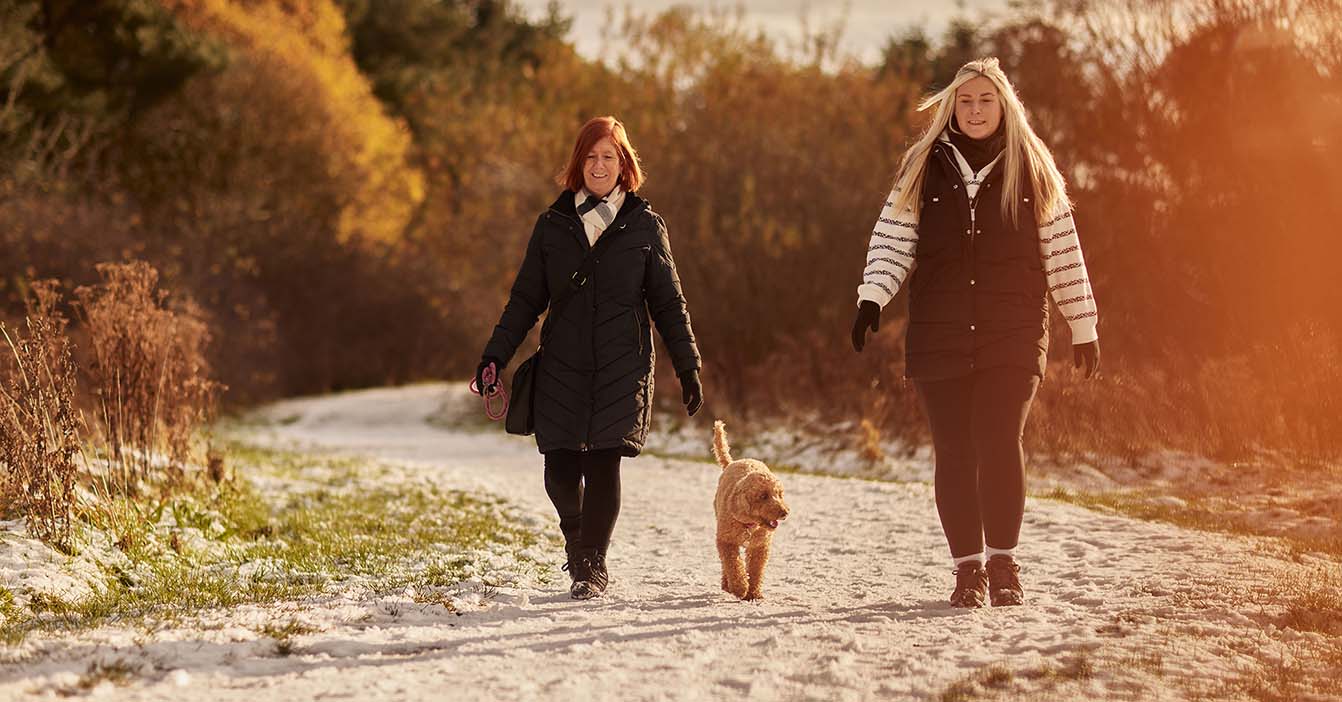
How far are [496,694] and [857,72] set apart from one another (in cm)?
1591

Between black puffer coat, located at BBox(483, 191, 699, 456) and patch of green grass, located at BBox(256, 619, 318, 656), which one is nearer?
patch of green grass, located at BBox(256, 619, 318, 656)

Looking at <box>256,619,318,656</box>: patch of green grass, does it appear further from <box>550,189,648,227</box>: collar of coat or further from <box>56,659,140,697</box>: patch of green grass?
<box>550,189,648,227</box>: collar of coat

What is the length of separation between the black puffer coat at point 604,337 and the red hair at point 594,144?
142mm

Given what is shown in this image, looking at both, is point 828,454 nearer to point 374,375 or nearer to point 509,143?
point 509,143

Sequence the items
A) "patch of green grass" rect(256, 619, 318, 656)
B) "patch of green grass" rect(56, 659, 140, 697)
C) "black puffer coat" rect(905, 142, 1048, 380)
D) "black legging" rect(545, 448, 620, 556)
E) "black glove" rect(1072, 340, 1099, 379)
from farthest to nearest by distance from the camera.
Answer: "black legging" rect(545, 448, 620, 556), "black glove" rect(1072, 340, 1099, 379), "black puffer coat" rect(905, 142, 1048, 380), "patch of green grass" rect(256, 619, 318, 656), "patch of green grass" rect(56, 659, 140, 697)

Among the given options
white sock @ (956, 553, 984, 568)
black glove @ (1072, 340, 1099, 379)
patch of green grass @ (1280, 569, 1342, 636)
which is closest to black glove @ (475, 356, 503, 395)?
white sock @ (956, 553, 984, 568)

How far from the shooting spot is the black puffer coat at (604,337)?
5.86 meters

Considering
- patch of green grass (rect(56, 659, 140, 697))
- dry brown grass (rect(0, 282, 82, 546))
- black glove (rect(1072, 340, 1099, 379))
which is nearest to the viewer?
patch of green grass (rect(56, 659, 140, 697))

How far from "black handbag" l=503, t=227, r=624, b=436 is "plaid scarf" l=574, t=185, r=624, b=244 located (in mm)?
63

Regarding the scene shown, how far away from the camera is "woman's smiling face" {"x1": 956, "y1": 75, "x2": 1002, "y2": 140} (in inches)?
219

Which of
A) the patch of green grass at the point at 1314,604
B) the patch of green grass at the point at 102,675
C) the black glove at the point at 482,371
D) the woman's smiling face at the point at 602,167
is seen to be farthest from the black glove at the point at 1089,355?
the patch of green grass at the point at 102,675

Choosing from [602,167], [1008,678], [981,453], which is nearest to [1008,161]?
[981,453]

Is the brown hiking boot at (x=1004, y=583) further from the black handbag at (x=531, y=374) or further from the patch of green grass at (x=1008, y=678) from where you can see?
the black handbag at (x=531, y=374)

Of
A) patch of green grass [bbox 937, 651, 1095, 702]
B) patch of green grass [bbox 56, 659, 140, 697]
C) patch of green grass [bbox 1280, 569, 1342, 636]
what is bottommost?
patch of green grass [bbox 56, 659, 140, 697]
